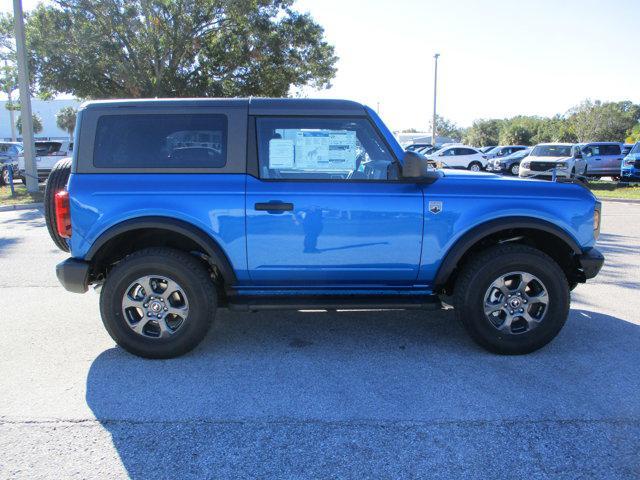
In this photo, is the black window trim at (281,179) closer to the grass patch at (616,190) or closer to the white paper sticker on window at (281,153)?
the white paper sticker on window at (281,153)

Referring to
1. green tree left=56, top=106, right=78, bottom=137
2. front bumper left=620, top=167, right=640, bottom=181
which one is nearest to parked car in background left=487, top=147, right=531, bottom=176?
front bumper left=620, top=167, right=640, bottom=181

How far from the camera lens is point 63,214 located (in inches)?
149

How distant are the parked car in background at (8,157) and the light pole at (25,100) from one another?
4.01 m

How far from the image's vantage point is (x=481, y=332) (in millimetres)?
3904

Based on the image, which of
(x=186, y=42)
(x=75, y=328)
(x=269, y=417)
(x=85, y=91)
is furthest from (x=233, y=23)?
(x=269, y=417)

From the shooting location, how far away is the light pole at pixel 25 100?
1438 centimetres

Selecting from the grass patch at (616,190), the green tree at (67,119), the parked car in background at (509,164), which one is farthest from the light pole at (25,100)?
the green tree at (67,119)

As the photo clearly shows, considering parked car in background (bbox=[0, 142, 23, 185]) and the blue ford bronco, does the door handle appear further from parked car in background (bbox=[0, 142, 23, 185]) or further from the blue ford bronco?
parked car in background (bbox=[0, 142, 23, 185])

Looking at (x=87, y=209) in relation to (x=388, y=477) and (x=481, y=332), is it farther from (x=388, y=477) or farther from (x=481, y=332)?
(x=481, y=332)

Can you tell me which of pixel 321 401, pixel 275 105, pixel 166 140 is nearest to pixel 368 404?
pixel 321 401

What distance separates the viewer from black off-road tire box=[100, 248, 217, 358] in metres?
3.78

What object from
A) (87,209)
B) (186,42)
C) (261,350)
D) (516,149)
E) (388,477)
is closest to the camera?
(388,477)

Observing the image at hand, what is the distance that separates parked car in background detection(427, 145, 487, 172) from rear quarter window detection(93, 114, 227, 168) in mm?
23978

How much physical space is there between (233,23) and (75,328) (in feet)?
62.6
